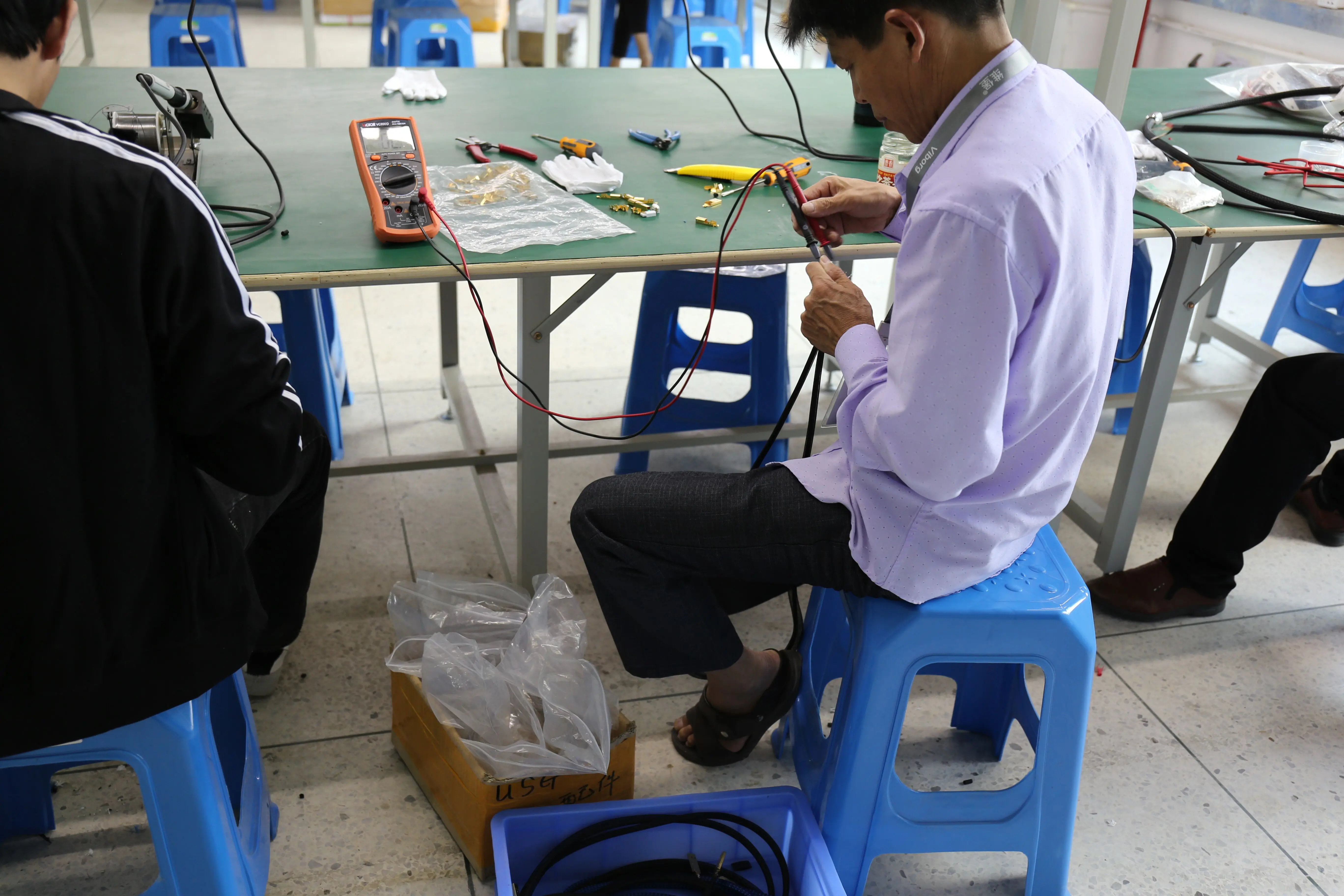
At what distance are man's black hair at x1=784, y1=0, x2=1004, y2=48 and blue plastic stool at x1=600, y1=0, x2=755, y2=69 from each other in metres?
4.04

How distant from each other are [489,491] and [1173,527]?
163 centimetres

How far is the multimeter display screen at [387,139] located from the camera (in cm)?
175

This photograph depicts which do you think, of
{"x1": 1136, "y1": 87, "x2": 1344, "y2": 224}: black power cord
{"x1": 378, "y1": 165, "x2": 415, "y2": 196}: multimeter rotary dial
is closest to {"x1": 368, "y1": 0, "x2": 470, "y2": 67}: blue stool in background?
{"x1": 1136, "y1": 87, "x2": 1344, "y2": 224}: black power cord

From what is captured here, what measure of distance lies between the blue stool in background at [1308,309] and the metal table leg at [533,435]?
7.38 feet

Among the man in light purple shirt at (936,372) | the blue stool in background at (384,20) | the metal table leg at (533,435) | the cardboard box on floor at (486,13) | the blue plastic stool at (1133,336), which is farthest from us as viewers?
the cardboard box on floor at (486,13)

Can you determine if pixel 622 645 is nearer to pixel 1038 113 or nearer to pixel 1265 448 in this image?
pixel 1038 113

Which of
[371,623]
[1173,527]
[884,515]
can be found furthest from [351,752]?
[1173,527]

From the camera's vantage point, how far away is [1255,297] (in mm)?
3928

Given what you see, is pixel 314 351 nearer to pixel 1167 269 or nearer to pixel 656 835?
pixel 656 835

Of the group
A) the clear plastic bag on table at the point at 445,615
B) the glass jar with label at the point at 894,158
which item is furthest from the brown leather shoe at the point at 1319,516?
the clear plastic bag on table at the point at 445,615

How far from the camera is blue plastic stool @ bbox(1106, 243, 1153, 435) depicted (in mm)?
2777

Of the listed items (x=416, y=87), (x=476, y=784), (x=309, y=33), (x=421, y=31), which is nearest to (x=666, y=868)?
(x=476, y=784)

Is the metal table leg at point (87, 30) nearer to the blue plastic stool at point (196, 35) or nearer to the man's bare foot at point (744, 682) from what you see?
the blue plastic stool at point (196, 35)

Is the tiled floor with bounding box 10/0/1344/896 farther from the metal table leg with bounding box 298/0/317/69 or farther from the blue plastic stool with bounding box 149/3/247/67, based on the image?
the blue plastic stool with bounding box 149/3/247/67
